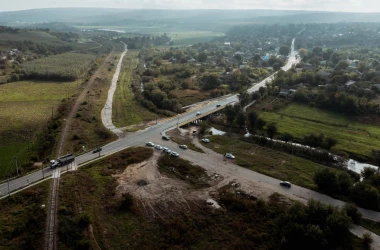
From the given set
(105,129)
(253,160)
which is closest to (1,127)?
(105,129)

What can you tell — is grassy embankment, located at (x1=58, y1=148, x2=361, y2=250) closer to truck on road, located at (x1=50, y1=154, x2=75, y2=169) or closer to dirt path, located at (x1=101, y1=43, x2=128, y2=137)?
truck on road, located at (x1=50, y1=154, x2=75, y2=169)

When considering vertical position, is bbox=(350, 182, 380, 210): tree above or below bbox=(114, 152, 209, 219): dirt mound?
above

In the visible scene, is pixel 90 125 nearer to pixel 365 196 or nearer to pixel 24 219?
pixel 24 219

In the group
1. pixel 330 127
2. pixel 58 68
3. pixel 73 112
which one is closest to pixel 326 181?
pixel 330 127

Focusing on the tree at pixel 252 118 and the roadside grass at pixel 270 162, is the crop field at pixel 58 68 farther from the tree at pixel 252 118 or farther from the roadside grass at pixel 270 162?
the roadside grass at pixel 270 162

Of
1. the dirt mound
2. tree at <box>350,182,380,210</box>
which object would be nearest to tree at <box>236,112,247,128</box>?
the dirt mound

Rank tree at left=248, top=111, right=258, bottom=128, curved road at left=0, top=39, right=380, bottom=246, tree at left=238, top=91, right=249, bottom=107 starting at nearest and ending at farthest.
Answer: curved road at left=0, top=39, right=380, bottom=246 → tree at left=248, top=111, right=258, bottom=128 → tree at left=238, top=91, right=249, bottom=107
